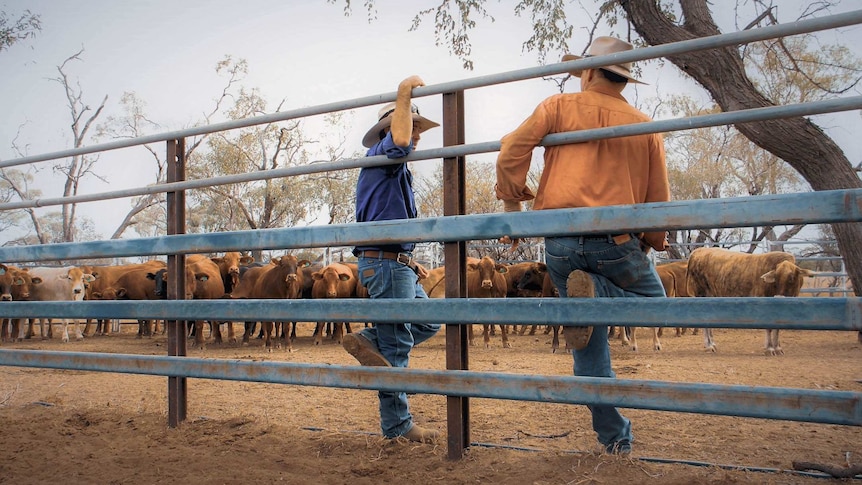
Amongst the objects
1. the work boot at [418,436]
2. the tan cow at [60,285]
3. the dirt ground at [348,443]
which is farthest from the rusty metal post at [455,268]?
the tan cow at [60,285]

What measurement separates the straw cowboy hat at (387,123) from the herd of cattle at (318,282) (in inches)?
258

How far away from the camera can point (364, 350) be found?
11.9 ft

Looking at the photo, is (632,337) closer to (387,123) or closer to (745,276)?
(745,276)

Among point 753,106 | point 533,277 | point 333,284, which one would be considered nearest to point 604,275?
point 753,106

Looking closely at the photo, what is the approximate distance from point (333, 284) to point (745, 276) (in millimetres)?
8232

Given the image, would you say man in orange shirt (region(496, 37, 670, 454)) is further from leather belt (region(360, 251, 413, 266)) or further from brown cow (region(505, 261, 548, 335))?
brown cow (region(505, 261, 548, 335))

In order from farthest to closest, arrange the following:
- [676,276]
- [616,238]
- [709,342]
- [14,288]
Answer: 1. [14,288]
2. [676,276]
3. [709,342]
4. [616,238]

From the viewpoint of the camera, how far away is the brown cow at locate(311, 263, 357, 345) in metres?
14.2

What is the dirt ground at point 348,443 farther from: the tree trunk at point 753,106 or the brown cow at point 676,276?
the brown cow at point 676,276

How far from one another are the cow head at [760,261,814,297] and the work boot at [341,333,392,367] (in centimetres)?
958

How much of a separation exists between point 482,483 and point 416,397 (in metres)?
3.67

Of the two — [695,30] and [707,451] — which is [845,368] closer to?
[695,30]

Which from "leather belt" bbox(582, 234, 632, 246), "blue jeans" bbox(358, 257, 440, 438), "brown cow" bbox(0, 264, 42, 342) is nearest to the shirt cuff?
"leather belt" bbox(582, 234, 632, 246)

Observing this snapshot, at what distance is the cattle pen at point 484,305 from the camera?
89.0 inches
